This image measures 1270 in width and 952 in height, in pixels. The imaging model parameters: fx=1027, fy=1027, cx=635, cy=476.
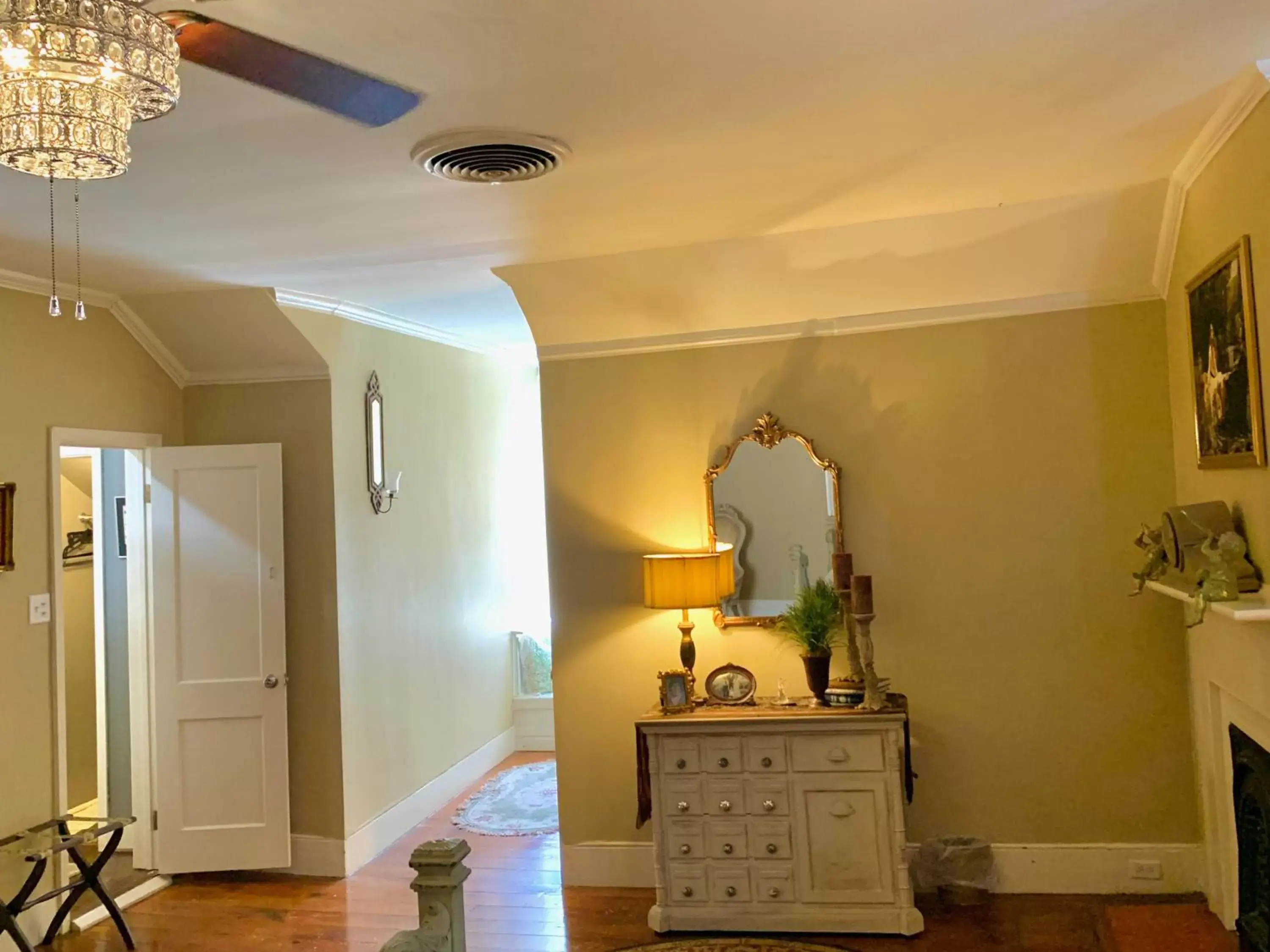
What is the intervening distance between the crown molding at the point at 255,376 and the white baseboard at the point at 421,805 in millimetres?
2099

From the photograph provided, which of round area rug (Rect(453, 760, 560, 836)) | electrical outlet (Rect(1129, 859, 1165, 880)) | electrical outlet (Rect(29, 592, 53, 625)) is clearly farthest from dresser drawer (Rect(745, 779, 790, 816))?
electrical outlet (Rect(29, 592, 53, 625))

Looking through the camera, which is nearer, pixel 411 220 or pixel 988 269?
pixel 411 220

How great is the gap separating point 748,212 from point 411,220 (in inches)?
44.4

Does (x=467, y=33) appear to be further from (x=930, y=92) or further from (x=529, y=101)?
(x=930, y=92)

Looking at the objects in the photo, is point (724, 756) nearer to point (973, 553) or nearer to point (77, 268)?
point (973, 553)

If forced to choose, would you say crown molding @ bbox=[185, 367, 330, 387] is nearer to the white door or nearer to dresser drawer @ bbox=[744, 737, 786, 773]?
the white door

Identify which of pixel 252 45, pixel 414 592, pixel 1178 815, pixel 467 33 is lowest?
pixel 1178 815

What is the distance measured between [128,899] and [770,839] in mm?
2772

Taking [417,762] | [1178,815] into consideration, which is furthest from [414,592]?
[1178,815]

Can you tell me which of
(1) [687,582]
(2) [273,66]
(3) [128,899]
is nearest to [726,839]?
(1) [687,582]

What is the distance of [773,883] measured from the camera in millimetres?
3760

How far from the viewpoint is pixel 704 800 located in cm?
382

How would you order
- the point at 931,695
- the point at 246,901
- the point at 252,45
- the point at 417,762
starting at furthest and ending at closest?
1. the point at 417,762
2. the point at 246,901
3. the point at 931,695
4. the point at 252,45

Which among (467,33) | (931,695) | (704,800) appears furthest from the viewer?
(931,695)
